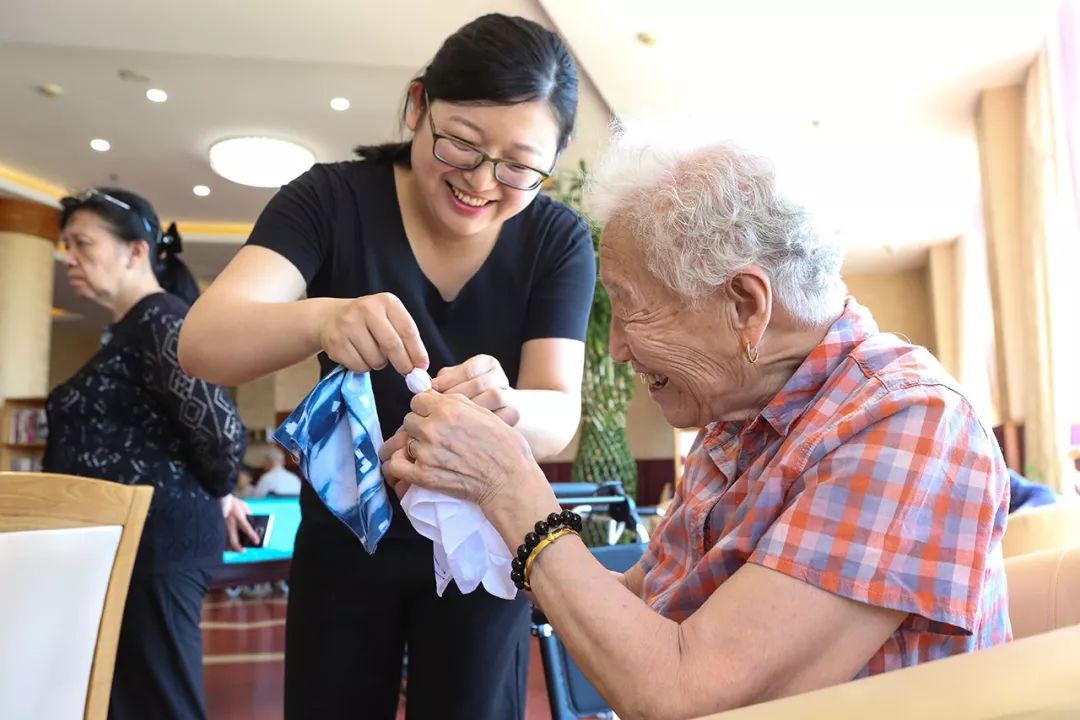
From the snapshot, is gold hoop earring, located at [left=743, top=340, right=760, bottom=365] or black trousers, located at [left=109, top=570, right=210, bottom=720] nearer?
gold hoop earring, located at [left=743, top=340, right=760, bottom=365]

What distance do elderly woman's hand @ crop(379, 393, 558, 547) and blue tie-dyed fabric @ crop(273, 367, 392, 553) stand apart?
11 centimetres

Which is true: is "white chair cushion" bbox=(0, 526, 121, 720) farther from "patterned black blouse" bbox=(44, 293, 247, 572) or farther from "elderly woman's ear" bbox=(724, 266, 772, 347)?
"elderly woman's ear" bbox=(724, 266, 772, 347)

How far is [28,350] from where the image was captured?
32.4ft

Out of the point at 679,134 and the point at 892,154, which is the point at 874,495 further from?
the point at 892,154

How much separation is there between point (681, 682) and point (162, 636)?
1.56 m

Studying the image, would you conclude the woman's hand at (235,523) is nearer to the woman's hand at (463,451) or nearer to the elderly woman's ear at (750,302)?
the woman's hand at (463,451)

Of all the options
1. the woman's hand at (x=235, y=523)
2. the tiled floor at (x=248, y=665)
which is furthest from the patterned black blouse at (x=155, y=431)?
the tiled floor at (x=248, y=665)

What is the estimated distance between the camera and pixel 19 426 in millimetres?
10008

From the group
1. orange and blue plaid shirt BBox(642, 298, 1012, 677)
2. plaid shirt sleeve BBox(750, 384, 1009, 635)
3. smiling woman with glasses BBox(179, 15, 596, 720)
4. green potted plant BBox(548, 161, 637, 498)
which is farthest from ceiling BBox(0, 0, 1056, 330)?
plaid shirt sleeve BBox(750, 384, 1009, 635)

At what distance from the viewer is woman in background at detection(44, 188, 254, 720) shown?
205 cm

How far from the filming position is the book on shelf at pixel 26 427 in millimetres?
9977

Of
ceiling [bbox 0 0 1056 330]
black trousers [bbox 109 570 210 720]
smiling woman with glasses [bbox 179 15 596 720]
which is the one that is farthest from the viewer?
ceiling [bbox 0 0 1056 330]

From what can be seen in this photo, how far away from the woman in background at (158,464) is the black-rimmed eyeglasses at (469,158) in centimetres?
109

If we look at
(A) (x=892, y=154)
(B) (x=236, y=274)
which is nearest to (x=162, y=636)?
(B) (x=236, y=274)
